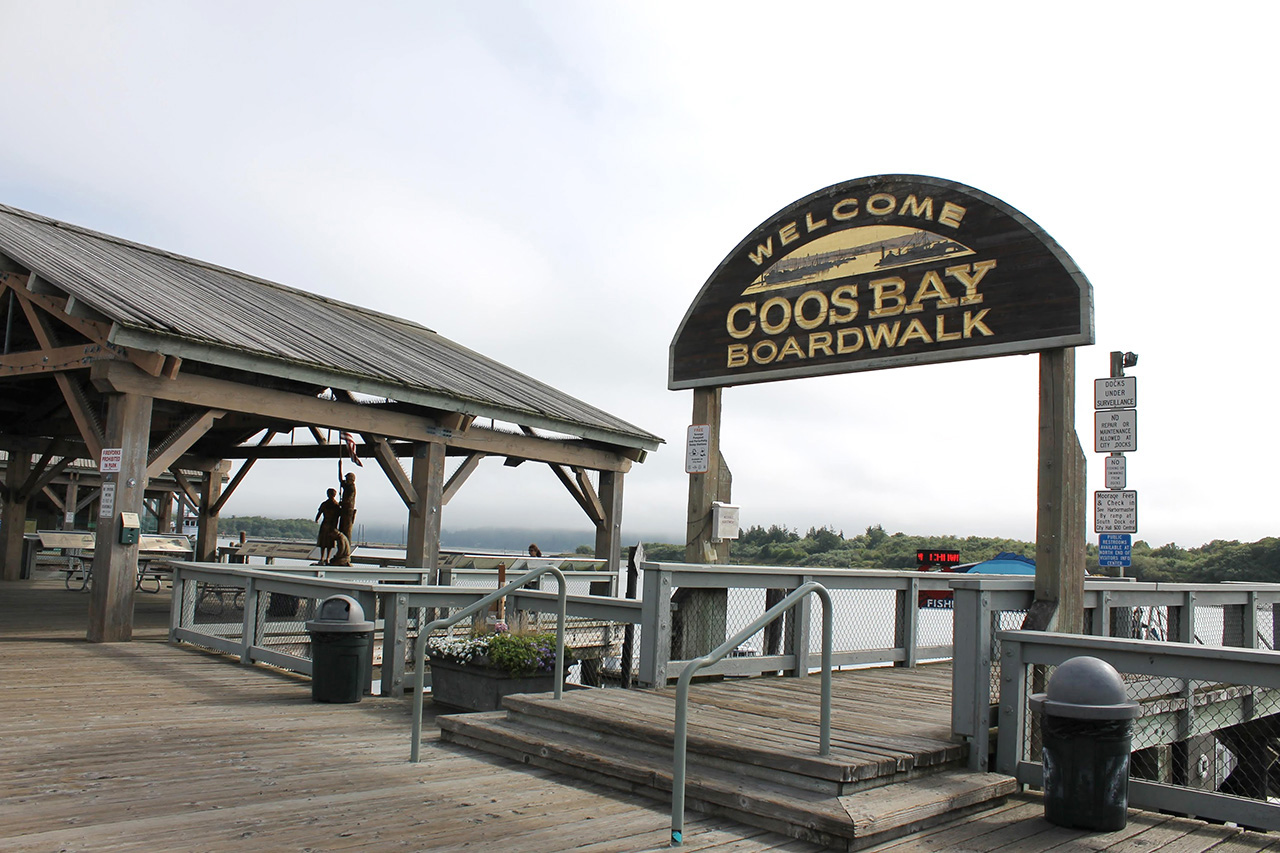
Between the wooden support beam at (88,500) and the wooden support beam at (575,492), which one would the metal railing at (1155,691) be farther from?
the wooden support beam at (88,500)

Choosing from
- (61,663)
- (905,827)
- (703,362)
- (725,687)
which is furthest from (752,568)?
(61,663)

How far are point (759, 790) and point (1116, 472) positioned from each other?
8.66 metres

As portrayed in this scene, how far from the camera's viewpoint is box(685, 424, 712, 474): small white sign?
31.2 ft

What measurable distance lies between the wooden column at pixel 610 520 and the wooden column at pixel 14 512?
37.7 feet

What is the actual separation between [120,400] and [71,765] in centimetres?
628

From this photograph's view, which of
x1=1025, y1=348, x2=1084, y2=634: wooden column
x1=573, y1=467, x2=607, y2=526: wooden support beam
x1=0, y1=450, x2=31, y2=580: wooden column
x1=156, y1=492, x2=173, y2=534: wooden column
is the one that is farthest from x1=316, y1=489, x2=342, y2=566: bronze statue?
x1=156, y1=492, x2=173, y2=534: wooden column

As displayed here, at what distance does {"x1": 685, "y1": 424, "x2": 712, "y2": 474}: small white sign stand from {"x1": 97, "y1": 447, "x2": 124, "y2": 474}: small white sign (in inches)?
251

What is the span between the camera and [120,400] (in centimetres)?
1107

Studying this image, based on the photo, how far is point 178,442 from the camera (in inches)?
456

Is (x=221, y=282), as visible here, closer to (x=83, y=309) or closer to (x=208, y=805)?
(x=83, y=309)

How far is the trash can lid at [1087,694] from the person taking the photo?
4914mm

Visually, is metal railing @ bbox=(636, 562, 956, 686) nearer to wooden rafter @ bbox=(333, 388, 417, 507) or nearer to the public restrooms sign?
the public restrooms sign

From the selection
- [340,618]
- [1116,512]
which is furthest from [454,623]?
[1116,512]

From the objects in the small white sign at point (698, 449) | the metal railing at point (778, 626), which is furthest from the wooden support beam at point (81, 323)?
the metal railing at point (778, 626)
